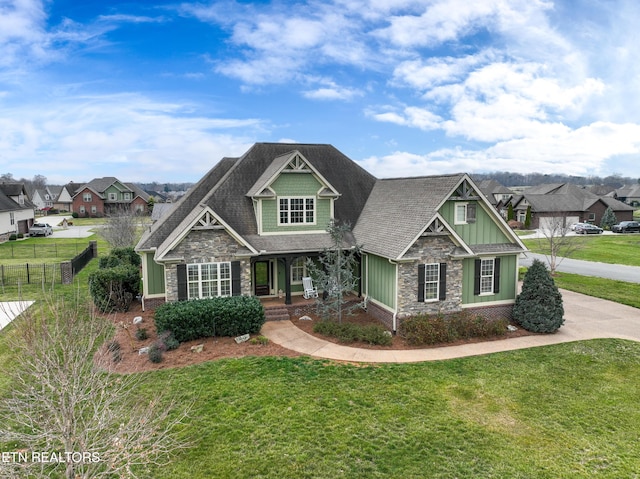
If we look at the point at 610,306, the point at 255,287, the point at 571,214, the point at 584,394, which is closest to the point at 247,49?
the point at 255,287

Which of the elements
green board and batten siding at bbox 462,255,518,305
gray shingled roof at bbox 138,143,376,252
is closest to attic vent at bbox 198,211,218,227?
gray shingled roof at bbox 138,143,376,252

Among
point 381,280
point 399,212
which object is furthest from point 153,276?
point 399,212

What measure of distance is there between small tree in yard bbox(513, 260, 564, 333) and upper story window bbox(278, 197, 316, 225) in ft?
32.6

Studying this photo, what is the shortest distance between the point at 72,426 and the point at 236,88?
2318 cm

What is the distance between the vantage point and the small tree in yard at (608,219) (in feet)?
195

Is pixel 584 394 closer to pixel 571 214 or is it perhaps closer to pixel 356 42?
pixel 356 42

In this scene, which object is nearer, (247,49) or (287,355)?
(287,355)

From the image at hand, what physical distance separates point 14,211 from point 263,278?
4166 centimetres

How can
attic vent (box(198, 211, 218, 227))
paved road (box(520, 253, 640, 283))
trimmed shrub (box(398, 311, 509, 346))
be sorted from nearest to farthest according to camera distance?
trimmed shrub (box(398, 311, 509, 346)) → attic vent (box(198, 211, 218, 227)) → paved road (box(520, 253, 640, 283))

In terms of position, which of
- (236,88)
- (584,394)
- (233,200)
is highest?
(236,88)

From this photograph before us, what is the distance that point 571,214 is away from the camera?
6116 cm

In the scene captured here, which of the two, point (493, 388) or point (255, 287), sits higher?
point (255, 287)

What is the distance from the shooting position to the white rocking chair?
1948 centimetres

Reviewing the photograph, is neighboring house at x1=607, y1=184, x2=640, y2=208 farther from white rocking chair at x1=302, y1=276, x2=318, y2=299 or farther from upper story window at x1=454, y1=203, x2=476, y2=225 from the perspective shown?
white rocking chair at x1=302, y1=276, x2=318, y2=299
